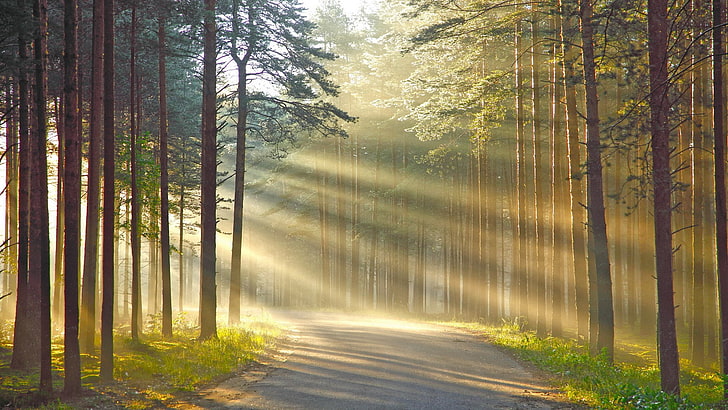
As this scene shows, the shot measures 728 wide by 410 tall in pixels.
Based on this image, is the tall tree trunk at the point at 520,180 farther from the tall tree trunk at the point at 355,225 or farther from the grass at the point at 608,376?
the tall tree trunk at the point at 355,225

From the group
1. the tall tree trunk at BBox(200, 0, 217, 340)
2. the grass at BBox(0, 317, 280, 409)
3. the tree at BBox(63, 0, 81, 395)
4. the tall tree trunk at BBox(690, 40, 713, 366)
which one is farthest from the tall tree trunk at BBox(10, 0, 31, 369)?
the tall tree trunk at BBox(690, 40, 713, 366)

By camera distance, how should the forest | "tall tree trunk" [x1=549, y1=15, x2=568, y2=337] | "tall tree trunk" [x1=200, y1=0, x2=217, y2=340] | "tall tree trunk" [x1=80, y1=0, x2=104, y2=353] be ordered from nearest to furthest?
the forest → "tall tree trunk" [x1=80, y1=0, x2=104, y2=353] → "tall tree trunk" [x1=200, y1=0, x2=217, y2=340] → "tall tree trunk" [x1=549, y1=15, x2=568, y2=337]

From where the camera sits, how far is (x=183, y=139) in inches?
1131

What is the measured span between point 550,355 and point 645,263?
36.5ft

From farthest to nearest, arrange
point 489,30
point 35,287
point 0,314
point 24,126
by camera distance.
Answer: point 0,314 → point 489,30 → point 35,287 → point 24,126

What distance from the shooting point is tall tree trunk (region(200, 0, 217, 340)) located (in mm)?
16984

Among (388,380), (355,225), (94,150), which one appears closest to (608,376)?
(388,380)

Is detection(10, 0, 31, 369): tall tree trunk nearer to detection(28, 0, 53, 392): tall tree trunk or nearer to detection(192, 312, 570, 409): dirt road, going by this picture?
detection(28, 0, 53, 392): tall tree trunk

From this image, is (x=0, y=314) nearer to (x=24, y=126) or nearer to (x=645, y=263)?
(x=24, y=126)

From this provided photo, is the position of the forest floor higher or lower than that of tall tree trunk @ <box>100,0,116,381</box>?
lower

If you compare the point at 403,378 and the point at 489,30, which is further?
the point at 489,30

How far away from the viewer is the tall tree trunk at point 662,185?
404 inches

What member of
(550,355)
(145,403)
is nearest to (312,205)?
(550,355)

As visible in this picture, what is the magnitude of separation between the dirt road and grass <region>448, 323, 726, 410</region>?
→ 58cm
